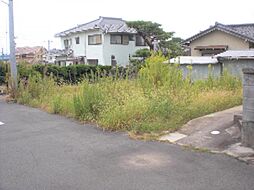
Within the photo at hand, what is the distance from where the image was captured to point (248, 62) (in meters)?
14.8

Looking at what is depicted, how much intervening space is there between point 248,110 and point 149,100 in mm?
3192

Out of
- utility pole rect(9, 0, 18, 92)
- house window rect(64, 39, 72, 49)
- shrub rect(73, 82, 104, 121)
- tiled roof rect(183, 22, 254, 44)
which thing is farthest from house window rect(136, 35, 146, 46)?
shrub rect(73, 82, 104, 121)

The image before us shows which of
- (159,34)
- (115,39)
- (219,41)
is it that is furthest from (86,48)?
(219,41)

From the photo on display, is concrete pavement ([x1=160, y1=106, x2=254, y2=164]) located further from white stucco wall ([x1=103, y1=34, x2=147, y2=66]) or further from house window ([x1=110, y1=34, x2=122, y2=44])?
house window ([x1=110, y1=34, x2=122, y2=44])

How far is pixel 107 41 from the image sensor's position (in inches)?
1355

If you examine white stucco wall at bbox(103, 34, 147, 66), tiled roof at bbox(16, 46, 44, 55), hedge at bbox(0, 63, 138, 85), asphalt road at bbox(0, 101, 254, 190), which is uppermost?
tiled roof at bbox(16, 46, 44, 55)

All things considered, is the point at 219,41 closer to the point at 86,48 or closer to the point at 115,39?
the point at 115,39

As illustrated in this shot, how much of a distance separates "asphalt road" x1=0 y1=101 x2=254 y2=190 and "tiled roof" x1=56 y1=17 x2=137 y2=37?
88.4ft

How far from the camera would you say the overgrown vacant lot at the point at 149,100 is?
8312 mm

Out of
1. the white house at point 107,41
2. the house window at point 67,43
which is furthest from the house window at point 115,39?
the house window at point 67,43

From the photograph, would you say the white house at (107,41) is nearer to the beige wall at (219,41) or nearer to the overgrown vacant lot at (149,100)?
the beige wall at (219,41)

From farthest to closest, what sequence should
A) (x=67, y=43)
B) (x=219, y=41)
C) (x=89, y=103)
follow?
(x=67, y=43), (x=219, y=41), (x=89, y=103)

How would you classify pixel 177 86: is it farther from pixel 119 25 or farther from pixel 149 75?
pixel 119 25

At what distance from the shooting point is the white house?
113ft
